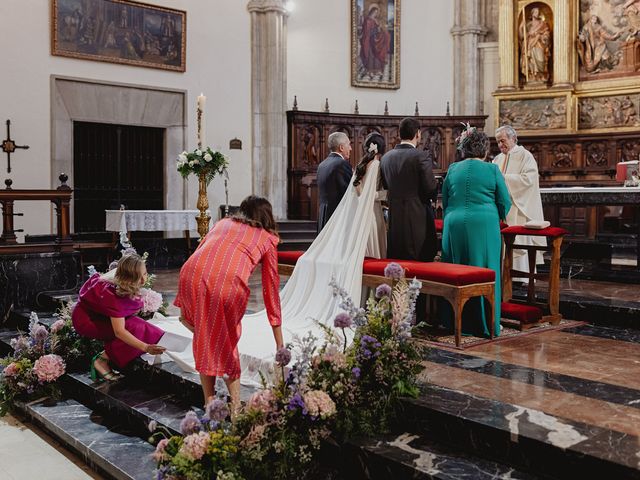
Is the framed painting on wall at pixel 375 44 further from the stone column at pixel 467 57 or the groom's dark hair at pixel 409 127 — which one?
the groom's dark hair at pixel 409 127

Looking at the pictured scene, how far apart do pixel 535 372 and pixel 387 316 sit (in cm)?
121

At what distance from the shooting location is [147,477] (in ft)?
13.1

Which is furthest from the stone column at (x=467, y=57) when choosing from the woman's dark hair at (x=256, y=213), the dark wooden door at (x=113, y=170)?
the woman's dark hair at (x=256, y=213)

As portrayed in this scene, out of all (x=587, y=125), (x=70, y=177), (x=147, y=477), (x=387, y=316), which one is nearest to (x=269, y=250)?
(x=387, y=316)

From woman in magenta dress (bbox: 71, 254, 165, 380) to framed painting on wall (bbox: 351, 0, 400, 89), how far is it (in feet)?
32.9

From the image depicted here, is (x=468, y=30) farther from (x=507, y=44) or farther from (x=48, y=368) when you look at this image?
(x=48, y=368)

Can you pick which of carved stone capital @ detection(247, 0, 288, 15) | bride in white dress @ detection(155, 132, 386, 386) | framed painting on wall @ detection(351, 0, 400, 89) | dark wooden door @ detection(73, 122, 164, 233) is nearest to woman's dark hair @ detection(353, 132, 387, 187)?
bride in white dress @ detection(155, 132, 386, 386)

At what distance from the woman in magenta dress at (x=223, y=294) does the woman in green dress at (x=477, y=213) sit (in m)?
2.12

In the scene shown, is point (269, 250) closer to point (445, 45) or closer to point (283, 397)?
point (283, 397)

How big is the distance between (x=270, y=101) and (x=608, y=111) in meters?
6.26

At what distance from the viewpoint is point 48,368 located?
5.52 meters

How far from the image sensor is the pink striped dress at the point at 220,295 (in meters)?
3.87

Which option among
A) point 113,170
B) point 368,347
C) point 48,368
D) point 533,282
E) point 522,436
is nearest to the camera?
point 522,436

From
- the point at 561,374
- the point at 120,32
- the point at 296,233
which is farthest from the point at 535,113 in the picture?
the point at 561,374
